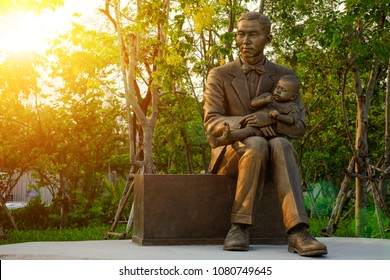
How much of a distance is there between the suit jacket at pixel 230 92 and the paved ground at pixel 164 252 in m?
1.06

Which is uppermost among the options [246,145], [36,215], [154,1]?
[154,1]

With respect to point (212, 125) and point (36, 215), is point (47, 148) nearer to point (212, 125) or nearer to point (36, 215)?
point (36, 215)

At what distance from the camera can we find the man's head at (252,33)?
6.59 meters

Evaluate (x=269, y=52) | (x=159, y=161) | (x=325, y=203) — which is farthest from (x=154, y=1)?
(x=159, y=161)

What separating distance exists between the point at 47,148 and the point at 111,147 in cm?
246

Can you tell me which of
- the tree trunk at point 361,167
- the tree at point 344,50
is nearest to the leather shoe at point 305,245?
the tree at point 344,50

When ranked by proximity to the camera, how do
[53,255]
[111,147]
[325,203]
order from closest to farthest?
1. [53,255]
2. [325,203]
3. [111,147]

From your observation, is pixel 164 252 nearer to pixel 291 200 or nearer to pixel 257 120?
pixel 291 200

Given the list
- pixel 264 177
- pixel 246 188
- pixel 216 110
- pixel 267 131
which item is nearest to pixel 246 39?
pixel 216 110

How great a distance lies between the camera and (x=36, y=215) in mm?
15258

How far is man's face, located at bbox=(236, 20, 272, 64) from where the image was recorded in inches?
259

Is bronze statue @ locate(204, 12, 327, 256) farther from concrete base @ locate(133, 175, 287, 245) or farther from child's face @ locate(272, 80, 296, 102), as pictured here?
concrete base @ locate(133, 175, 287, 245)

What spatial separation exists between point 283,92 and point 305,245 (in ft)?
4.89

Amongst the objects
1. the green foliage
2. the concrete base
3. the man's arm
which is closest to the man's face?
the man's arm
